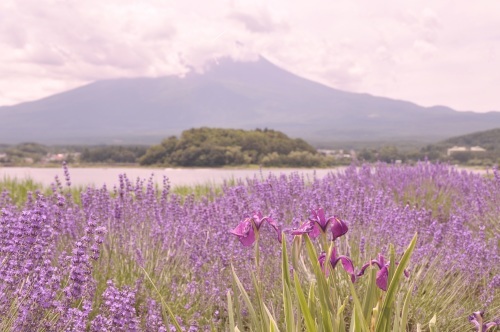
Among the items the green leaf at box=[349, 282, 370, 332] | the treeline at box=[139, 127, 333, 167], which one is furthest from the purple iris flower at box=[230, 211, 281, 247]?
the treeline at box=[139, 127, 333, 167]

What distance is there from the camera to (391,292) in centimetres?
230

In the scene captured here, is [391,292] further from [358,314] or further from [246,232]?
[246,232]

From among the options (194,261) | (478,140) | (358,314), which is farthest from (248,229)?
(478,140)

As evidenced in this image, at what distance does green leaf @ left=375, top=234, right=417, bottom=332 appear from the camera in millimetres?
2271

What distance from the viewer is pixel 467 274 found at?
484 cm

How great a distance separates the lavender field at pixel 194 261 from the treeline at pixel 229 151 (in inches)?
421

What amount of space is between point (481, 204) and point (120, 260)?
4438mm

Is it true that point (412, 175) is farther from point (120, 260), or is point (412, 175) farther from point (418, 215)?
point (120, 260)

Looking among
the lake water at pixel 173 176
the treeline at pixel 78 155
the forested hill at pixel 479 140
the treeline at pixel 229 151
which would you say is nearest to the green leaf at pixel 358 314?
the lake water at pixel 173 176

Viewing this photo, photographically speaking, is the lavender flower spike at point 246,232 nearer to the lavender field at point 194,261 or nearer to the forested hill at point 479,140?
the lavender field at point 194,261

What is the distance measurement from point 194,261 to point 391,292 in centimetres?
278

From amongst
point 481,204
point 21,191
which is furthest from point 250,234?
point 21,191

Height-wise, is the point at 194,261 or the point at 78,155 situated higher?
the point at 78,155

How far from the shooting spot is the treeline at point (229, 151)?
1741 cm
